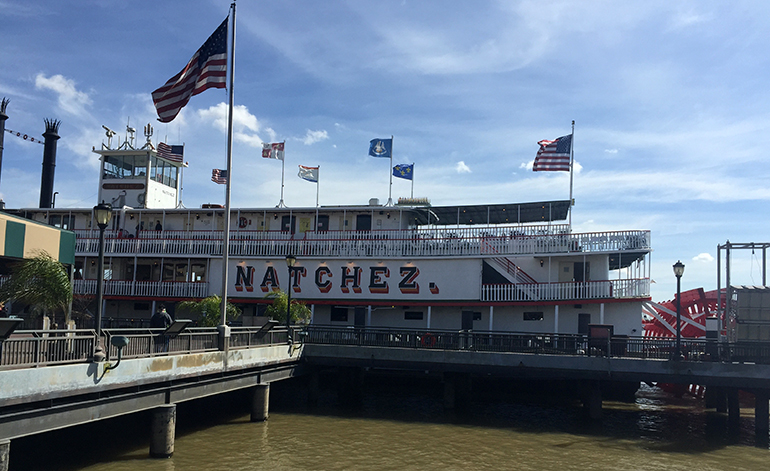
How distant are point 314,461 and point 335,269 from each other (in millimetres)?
16532

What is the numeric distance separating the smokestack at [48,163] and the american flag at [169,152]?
8.75 metres

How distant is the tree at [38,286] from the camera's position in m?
20.2

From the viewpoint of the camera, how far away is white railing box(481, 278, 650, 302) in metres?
26.4

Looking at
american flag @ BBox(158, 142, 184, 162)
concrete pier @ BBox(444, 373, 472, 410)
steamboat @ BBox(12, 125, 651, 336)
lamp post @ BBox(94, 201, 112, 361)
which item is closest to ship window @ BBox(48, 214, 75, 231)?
steamboat @ BBox(12, 125, 651, 336)

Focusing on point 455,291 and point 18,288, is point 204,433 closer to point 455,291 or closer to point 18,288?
point 18,288

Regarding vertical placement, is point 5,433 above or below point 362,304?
below

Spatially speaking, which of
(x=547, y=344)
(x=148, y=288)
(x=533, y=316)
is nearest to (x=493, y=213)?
(x=533, y=316)

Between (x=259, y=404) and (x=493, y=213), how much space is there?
17.5m

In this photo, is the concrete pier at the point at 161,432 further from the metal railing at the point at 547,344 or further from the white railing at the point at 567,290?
the white railing at the point at 567,290

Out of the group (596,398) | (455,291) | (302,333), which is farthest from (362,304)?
(596,398)

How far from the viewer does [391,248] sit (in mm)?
30641

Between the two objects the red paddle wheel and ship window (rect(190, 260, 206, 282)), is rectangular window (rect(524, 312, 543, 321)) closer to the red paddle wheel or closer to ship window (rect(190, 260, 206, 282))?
the red paddle wheel

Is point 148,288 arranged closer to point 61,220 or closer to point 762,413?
point 61,220

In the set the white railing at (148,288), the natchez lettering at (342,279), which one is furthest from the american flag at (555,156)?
the white railing at (148,288)
